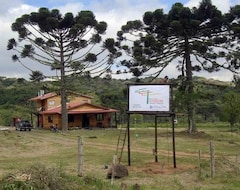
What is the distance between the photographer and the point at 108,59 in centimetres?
4044

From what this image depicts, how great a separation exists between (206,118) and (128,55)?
31026 mm

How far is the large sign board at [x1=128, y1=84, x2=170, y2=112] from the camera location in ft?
58.3

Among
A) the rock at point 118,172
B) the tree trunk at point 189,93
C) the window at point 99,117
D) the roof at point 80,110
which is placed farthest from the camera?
the window at point 99,117

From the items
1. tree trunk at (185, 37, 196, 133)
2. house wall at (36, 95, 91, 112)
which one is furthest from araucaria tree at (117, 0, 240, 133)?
house wall at (36, 95, 91, 112)

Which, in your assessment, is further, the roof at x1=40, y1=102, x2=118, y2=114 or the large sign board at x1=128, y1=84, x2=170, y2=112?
the roof at x1=40, y1=102, x2=118, y2=114

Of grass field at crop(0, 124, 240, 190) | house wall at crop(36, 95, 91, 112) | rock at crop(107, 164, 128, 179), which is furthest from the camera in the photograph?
house wall at crop(36, 95, 91, 112)

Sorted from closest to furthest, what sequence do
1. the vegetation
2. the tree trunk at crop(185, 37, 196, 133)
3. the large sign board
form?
the large sign board, the tree trunk at crop(185, 37, 196, 133), the vegetation

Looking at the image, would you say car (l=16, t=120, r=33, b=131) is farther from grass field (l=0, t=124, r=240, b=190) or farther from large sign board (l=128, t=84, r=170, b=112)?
large sign board (l=128, t=84, r=170, b=112)

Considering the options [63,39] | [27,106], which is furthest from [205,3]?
[27,106]

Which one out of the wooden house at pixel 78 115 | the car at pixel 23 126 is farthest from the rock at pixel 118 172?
the wooden house at pixel 78 115

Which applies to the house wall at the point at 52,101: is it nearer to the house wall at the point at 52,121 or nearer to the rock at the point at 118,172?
the house wall at the point at 52,121

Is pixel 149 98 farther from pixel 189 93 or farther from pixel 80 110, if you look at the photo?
pixel 80 110

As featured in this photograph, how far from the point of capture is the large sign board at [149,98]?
58.3 ft

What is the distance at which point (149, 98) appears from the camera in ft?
58.6
